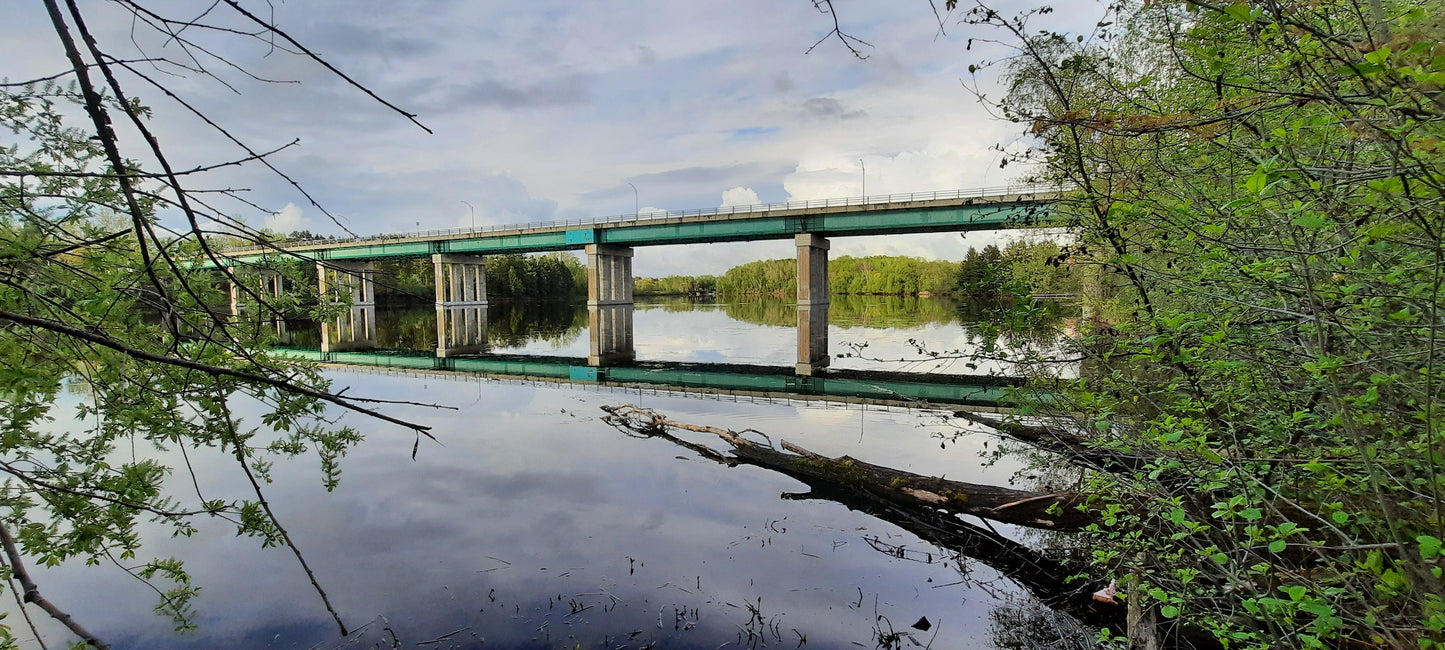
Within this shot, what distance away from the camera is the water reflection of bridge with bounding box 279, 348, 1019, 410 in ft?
60.2

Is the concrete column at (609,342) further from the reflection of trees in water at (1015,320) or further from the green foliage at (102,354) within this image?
the green foliage at (102,354)

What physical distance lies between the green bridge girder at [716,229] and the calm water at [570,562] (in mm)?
32351

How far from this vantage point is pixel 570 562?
8031 millimetres

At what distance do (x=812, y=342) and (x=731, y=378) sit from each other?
11.2 m

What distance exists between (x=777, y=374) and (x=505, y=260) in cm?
9369

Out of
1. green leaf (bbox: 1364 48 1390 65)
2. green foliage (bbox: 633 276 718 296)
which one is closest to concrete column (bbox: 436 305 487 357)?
green leaf (bbox: 1364 48 1390 65)

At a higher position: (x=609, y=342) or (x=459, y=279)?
(x=459, y=279)

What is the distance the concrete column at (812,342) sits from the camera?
2567 centimetres

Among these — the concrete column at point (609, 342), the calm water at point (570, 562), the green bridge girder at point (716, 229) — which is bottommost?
the calm water at point (570, 562)

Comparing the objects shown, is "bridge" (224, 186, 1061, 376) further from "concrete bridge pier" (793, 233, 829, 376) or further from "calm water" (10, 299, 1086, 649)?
"calm water" (10, 299, 1086, 649)

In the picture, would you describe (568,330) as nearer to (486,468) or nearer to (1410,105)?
(486,468)

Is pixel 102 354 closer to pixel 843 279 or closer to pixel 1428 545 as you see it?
pixel 1428 545

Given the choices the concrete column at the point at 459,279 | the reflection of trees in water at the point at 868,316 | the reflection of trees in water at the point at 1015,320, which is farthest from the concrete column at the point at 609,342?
the concrete column at the point at 459,279

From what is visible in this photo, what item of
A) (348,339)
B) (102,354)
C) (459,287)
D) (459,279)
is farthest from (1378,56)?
(459,287)
